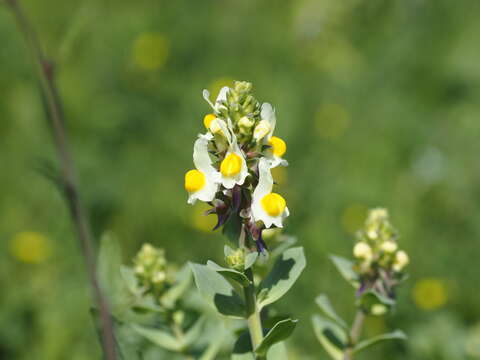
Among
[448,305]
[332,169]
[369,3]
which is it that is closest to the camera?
[448,305]

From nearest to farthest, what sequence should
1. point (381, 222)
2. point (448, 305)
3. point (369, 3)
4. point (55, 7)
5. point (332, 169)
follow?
point (381, 222), point (448, 305), point (332, 169), point (369, 3), point (55, 7)

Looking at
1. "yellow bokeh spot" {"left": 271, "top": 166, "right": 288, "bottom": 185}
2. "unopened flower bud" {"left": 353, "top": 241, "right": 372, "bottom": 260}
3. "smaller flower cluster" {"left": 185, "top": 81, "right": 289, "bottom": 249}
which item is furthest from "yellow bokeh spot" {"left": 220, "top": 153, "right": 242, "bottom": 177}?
"yellow bokeh spot" {"left": 271, "top": 166, "right": 288, "bottom": 185}

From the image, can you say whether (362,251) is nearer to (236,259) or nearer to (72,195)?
(236,259)

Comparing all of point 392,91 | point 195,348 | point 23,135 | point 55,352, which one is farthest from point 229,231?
point 392,91

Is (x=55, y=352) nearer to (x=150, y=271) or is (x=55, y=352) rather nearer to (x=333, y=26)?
(x=150, y=271)

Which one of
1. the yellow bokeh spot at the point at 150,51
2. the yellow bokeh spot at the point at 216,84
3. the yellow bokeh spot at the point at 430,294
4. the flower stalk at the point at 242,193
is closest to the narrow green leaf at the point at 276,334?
the flower stalk at the point at 242,193

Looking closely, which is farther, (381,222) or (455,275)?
(455,275)

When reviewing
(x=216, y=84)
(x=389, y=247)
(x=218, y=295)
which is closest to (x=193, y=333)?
(x=218, y=295)
